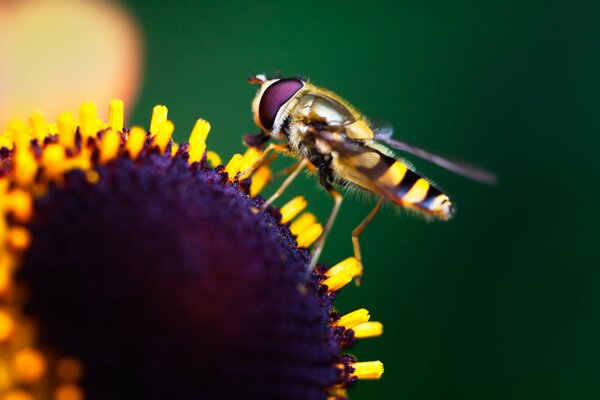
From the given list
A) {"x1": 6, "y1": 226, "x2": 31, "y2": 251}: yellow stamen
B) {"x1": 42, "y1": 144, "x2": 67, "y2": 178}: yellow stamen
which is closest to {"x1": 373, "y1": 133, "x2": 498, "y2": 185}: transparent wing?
{"x1": 42, "y1": 144, "x2": 67, "y2": 178}: yellow stamen

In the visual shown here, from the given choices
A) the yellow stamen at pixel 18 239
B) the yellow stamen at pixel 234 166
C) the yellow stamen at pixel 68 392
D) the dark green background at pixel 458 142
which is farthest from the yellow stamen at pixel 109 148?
the dark green background at pixel 458 142

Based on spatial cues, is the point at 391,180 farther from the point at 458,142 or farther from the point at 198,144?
the point at 458,142

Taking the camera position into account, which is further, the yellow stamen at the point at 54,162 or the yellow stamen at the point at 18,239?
the yellow stamen at the point at 54,162

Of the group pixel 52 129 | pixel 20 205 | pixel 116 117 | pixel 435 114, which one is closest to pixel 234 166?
pixel 116 117

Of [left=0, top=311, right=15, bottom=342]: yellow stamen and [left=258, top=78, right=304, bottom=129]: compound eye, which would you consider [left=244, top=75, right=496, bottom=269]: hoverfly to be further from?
[left=0, top=311, right=15, bottom=342]: yellow stamen

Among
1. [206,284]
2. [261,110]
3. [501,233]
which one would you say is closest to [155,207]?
[206,284]

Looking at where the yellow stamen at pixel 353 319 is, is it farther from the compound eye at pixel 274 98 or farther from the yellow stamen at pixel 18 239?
the yellow stamen at pixel 18 239
